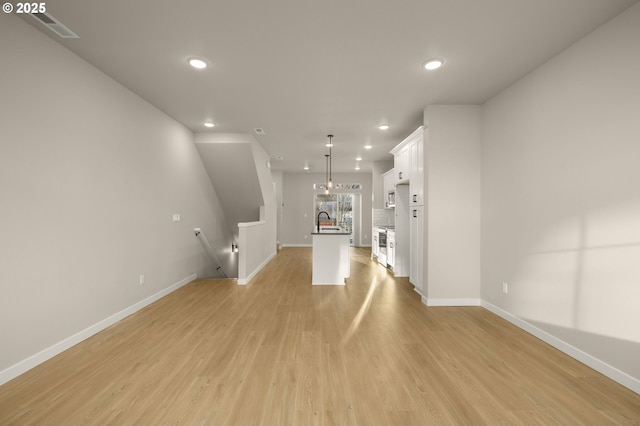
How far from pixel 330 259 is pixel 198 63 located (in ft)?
12.4

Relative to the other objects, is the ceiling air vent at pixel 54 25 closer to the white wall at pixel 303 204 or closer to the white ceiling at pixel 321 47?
the white ceiling at pixel 321 47

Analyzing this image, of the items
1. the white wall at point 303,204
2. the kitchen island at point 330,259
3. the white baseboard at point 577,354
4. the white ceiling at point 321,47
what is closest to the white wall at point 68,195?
the white ceiling at point 321,47

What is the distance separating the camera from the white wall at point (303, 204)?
1046 cm

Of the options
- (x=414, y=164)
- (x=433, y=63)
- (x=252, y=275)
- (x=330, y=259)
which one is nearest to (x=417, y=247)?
(x=414, y=164)

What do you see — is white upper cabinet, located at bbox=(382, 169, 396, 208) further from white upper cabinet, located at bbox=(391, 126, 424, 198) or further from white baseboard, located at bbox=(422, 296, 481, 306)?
white baseboard, located at bbox=(422, 296, 481, 306)

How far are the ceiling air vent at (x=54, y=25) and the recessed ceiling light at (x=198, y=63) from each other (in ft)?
3.12

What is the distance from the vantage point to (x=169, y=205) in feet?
14.5

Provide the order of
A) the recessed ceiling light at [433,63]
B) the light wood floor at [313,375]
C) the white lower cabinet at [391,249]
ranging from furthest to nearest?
the white lower cabinet at [391,249]
the recessed ceiling light at [433,63]
the light wood floor at [313,375]

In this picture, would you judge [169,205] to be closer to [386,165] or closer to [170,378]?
[170,378]

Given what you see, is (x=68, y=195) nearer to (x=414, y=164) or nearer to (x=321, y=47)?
(x=321, y=47)

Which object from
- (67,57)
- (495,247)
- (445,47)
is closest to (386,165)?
(495,247)

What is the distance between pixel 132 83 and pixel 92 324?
114 inches

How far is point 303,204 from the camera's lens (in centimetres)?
1050

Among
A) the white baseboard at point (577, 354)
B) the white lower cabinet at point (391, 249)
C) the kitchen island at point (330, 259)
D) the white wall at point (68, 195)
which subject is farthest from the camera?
the white lower cabinet at point (391, 249)
